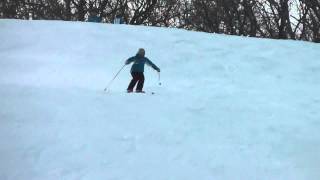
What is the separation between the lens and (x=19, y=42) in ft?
65.1

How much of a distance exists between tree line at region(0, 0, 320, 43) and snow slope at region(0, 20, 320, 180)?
13376 mm

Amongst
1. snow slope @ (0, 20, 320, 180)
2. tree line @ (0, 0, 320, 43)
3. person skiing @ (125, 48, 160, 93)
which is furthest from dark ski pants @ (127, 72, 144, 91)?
tree line @ (0, 0, 320, 43)

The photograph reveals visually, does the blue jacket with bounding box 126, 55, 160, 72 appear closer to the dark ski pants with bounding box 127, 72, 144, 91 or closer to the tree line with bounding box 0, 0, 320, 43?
the dark ski pants with bounding box 127, 72, 144, 91

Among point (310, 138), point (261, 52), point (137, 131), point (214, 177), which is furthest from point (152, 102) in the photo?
point (261, 52)

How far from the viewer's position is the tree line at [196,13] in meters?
33.7

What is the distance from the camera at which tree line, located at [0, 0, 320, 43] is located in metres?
33.7

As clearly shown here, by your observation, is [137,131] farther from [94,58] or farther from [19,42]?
[19,42]

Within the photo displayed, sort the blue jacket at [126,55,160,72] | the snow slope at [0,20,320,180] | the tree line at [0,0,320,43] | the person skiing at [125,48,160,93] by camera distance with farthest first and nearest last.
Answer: the tree line at [0,0,320,43] → the blue jacket at [126,55,160,72] → the person skiing at [125,48,160,93] → the snow slope at [0,20,320,180]

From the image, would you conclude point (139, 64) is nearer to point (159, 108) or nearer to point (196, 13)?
point (159, 108)

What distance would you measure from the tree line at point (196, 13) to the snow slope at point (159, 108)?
527 inches

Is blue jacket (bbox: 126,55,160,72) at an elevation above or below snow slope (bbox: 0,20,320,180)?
above

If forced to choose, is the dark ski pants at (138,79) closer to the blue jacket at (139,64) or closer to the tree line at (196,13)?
the blue jacket at (139,64)

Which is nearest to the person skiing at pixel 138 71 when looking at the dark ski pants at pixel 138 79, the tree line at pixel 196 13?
the dark ski pants at pixel 138 79

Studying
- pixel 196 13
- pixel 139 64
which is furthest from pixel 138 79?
pixel 196 13
